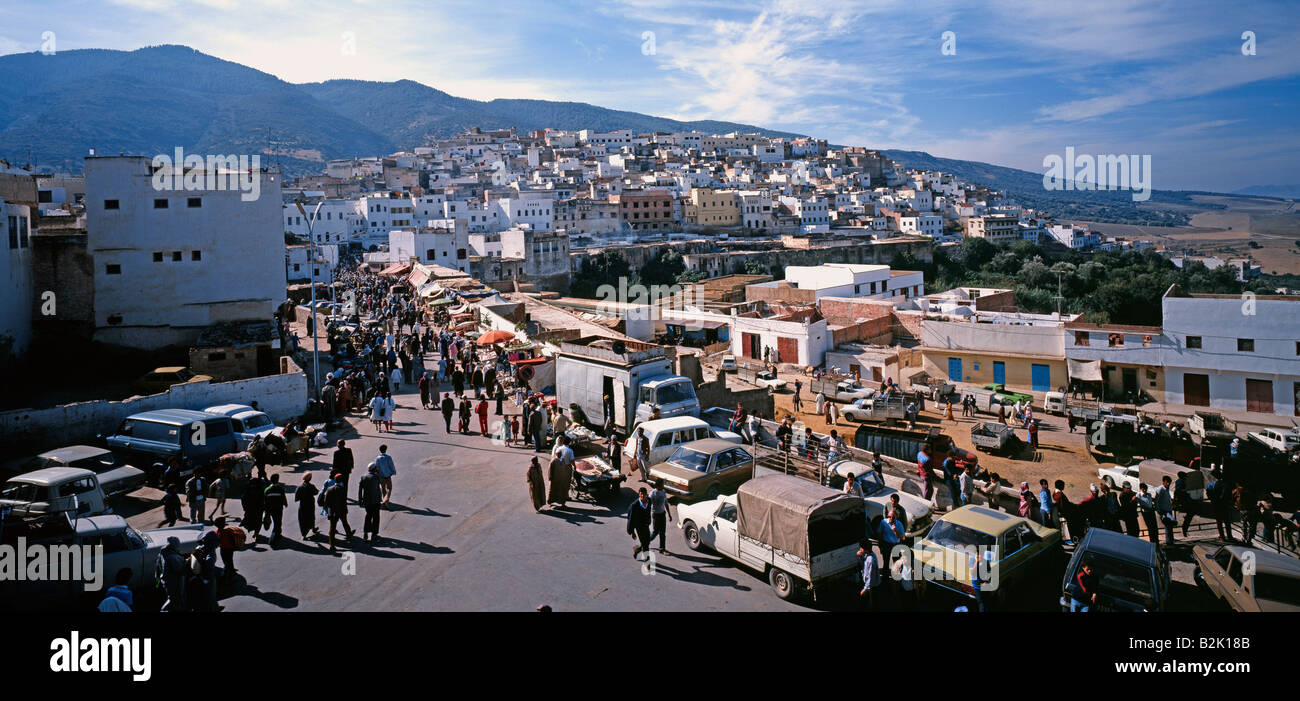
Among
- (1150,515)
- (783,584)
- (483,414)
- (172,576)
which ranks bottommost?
(1150,515)

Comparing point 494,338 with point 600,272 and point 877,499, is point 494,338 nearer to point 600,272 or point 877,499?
point 877,499

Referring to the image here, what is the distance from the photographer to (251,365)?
1944cm

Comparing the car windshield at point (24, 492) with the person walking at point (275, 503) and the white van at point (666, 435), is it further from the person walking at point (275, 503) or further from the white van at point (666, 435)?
the white van at point (666, 435)

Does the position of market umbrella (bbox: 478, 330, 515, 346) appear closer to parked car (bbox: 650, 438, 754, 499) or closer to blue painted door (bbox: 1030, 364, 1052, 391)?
parked car (bbox: 650, 438, 754, 499)

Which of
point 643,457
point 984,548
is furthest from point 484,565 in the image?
point 984,548

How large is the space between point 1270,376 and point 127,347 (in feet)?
119

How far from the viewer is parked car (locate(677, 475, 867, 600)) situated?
7234 millimetres

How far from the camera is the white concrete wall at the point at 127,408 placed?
43.0ft

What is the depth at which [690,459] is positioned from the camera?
10.4 metres

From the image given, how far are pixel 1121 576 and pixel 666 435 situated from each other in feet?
19.9

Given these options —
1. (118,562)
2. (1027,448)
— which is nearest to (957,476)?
(1027,448)

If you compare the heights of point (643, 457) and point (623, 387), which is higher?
point (623, 387)
